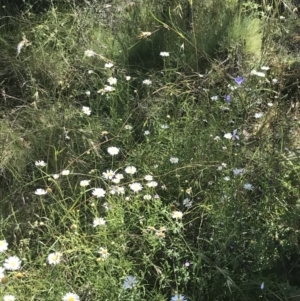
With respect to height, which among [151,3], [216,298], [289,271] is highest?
[151,3]

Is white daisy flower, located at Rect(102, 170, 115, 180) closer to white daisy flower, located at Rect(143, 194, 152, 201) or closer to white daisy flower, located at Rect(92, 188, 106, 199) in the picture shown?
white daisy flower, located at Rect(92, 188, 106, 199)

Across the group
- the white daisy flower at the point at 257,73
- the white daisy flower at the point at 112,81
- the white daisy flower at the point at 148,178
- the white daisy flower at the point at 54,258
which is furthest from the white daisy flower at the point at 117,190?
the white daisy flower at the point at 257,73

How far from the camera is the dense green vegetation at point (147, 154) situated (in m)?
1.79

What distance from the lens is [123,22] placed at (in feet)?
10.6

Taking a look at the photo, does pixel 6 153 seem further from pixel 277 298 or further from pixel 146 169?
pixel 277 298

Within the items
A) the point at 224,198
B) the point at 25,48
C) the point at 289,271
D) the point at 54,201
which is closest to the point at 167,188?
the point at 224,198

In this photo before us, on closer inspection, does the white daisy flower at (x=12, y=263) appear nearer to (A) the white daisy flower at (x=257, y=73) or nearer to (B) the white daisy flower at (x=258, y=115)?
(B) the white daisy flower at (x=258, y=115)

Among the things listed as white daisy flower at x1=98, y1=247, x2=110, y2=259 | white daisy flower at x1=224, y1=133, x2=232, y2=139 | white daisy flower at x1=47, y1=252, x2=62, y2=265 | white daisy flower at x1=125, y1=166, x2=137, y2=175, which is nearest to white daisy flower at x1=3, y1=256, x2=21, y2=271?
white daisy flower at x1=47, y1=252, x2=62, y2=265

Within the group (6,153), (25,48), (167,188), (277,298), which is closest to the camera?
(277,298)

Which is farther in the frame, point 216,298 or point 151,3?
point 151,3

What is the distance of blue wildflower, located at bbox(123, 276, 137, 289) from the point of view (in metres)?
1.69

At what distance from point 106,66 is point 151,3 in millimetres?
783

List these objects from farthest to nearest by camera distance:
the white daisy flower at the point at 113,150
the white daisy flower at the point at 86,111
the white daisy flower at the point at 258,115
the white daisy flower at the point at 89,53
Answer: the white daisy flower at the point at 89,53, the white daisy flower at the point at 86,111, the white daisy flower at the point at 258,115, the white daisy flower at the point at 113,150

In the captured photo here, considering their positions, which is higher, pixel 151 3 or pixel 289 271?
pixel 151 3
